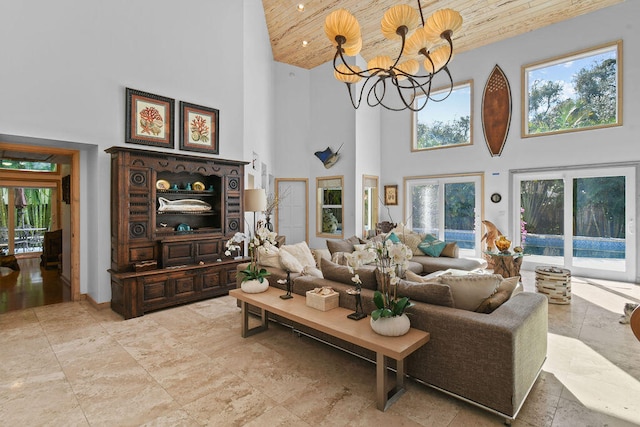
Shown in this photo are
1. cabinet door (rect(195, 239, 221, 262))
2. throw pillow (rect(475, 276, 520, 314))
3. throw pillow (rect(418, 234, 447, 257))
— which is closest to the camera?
throw pillow (rect(475, 276, 520, 314))

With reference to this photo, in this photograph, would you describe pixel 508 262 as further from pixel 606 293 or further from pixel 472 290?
pixel 472 290

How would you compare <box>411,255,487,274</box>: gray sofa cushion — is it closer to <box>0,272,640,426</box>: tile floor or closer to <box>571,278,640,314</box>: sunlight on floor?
<box>571,278,640,314</box>: sunlight on floor

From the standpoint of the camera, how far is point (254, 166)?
253 inches

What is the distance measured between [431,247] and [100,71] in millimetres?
5701

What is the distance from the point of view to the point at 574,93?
6.07m

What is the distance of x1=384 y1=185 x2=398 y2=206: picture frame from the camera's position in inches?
323

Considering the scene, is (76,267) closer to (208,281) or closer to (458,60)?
(208,281)

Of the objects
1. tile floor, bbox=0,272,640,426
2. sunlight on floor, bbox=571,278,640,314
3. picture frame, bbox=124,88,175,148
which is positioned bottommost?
tile floor, bbox=0,272,640,426

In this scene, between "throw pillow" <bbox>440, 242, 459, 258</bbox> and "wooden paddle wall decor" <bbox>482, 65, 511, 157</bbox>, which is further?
"wooden paddle wall decor" <bbox>482, 65, 511, 157</bbox>

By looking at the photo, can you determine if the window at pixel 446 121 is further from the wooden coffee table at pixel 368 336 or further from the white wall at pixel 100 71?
the wooden coffee table at pixel 368 336

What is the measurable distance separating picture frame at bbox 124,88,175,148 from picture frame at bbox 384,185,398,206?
5.28 meters

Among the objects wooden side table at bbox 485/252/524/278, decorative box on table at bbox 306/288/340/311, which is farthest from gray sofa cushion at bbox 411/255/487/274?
decorative box on table at bbox 306/288/340/311

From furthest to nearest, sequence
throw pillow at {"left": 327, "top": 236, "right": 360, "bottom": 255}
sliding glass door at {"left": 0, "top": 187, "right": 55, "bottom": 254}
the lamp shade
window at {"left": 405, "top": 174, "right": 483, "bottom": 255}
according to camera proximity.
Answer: sliding glass door at {"left": 0, "top": 187, "right": 55, "bottom": 254}
window at {"left": 405, "top": 174, "right": 483, "bottom": 255}
the lamp shade
throw pillow at {"left": 327, "top": 236, "right": 360, "bottom": 255}

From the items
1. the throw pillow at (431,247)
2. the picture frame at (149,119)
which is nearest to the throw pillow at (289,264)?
the picture frame at (149,119)
